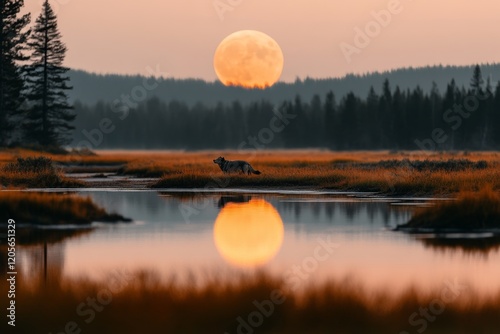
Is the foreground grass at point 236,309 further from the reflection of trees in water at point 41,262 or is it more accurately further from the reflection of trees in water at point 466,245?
the reflection of trees in water at point 466,245

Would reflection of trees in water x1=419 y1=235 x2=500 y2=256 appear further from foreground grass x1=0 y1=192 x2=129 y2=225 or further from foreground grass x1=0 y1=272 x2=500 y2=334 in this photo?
foreground grass x1=0 y1=192 x2=129 y2=225

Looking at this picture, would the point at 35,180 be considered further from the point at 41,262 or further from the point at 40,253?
the point at 41,262

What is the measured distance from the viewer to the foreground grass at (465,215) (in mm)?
27969

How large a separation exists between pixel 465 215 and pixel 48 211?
11829 mm

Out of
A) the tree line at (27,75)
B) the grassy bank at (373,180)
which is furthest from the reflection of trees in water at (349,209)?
the tree line at (27,75)

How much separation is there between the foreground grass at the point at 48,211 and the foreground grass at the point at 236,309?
11.8m

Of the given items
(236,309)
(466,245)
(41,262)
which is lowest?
(236,309)

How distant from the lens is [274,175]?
2140 inches

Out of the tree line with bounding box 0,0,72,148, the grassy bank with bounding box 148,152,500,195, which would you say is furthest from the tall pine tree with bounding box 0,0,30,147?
the grassy bank with bounding box 148,152,500,195

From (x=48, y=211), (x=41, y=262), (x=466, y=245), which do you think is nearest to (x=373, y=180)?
(x=48, y=211)

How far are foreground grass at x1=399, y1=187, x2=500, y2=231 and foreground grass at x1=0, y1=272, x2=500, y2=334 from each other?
10.7m

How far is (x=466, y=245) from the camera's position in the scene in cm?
2392

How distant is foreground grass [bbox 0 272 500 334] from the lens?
14.5m

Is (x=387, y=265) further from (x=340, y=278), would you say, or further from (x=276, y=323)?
(x=276, y=323)
